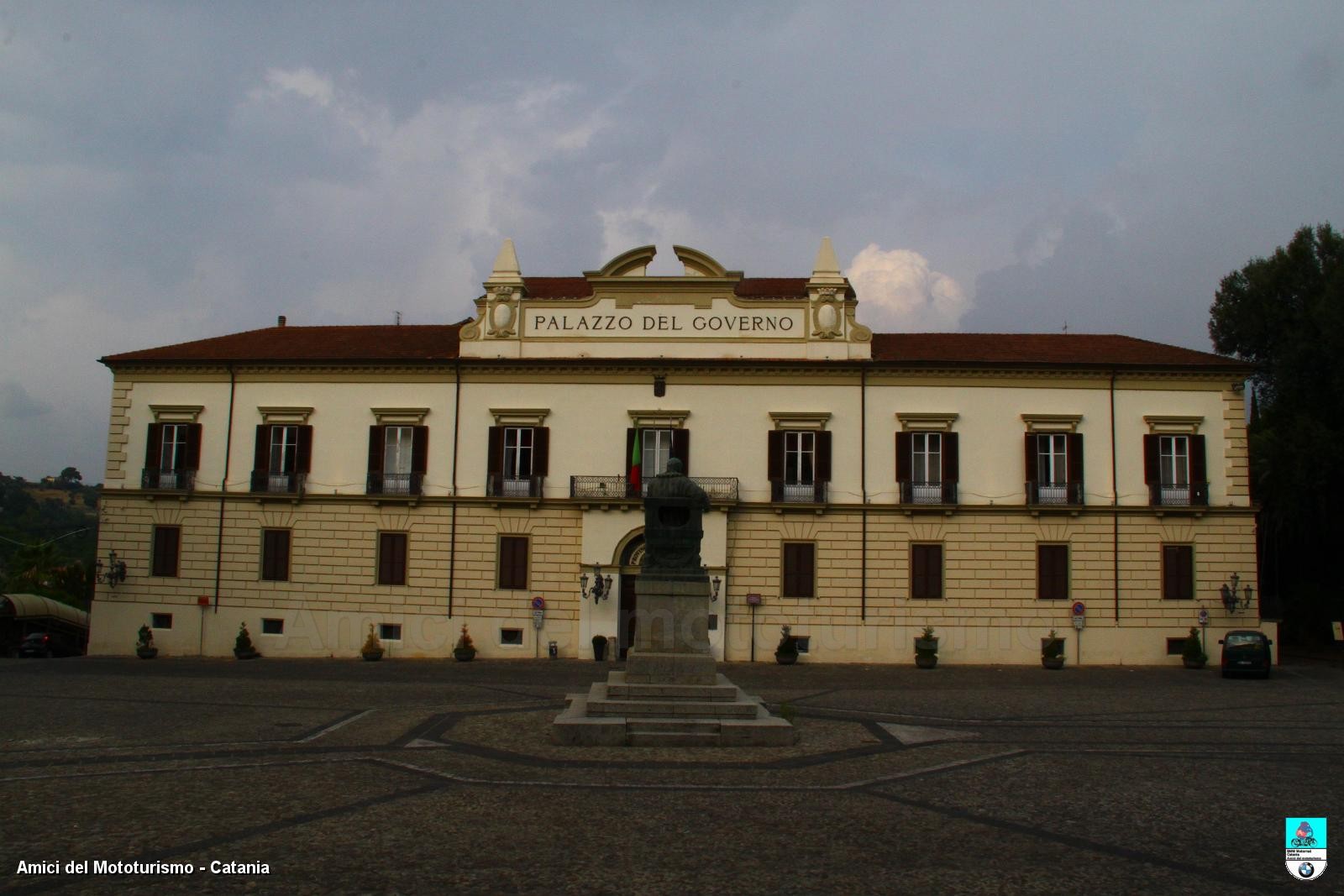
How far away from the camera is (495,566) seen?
1321 inches

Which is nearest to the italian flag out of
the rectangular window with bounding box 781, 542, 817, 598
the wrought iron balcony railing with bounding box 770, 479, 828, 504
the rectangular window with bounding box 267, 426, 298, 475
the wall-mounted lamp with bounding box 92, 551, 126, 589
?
the wrought iron balcony railing with bounding box 770, 479, 828, 504

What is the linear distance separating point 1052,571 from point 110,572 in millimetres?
29614

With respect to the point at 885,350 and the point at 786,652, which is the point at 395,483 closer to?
the point at 786,652

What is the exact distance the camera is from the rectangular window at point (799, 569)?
1298 inches

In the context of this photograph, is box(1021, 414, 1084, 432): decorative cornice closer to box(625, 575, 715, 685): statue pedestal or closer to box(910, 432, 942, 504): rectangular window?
box(910, 432, 942, 504): rectangular window

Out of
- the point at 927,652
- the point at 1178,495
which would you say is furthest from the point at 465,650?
the point at 1178,495

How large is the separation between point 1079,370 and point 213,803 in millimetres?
28732

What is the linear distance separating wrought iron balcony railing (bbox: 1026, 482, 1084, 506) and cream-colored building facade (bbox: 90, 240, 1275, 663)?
0.29 ft

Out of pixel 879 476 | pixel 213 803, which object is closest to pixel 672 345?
pixel 879 476

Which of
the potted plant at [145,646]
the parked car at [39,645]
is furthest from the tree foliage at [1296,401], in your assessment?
the parked car at [39,645]

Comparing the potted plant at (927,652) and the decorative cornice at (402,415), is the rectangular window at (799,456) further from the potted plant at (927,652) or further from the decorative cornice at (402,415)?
the decorative cornice at (402,415)

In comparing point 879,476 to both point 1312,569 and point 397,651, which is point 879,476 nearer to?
point 397,651

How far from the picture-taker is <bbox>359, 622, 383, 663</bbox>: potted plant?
32.7m

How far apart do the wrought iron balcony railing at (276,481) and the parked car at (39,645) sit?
34.4ft
